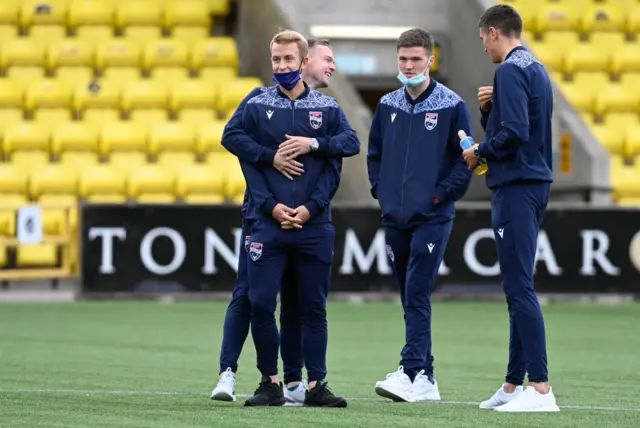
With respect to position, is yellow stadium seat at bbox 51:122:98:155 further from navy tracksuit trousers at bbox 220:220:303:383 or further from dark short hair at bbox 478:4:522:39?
dark short hair at bbox 478:4:522:39

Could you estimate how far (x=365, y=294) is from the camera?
16.4 meters

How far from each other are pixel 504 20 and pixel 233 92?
12573 mm

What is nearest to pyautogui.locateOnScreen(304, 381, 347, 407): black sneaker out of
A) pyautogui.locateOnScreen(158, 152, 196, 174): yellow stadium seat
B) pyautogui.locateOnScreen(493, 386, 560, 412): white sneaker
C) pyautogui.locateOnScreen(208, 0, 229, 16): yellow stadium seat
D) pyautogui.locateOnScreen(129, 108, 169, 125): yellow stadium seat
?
pyautogui.locateOnScreen(493, 386, 560, 412): white sneaker

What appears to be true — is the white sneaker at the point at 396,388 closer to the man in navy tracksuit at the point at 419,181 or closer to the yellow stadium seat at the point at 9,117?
the man in navy tracksuit at the point at 419,181

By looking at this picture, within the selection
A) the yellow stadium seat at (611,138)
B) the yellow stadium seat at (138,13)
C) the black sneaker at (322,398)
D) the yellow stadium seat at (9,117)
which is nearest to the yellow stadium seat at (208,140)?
the yellow stadium seat at (9,117)

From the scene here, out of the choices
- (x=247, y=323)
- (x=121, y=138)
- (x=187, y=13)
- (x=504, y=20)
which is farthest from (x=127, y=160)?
(x=504, y=20)

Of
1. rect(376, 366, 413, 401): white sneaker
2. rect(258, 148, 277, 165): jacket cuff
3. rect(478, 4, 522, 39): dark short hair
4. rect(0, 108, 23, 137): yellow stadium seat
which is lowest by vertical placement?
rect(376, 366, 413, 401): white sneaker

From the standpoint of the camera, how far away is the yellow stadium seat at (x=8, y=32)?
2047cm

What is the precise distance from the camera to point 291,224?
7.11m

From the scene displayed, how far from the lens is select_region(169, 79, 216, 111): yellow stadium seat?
1944cm

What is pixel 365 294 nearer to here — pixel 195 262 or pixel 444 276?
pixel 444 276

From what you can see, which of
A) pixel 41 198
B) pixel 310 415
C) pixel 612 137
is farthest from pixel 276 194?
pixel 612 137

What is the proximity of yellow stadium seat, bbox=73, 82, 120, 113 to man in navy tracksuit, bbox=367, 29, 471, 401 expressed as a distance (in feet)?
39.7

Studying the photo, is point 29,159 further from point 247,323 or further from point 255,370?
point 247,323
